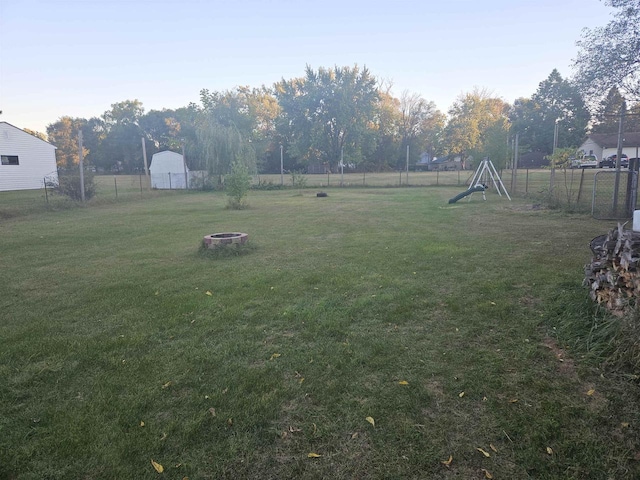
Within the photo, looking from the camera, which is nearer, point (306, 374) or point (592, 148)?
point (306, 374)

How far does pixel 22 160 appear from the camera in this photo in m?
25.9

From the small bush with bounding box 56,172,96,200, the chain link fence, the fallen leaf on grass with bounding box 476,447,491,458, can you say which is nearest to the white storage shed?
the small bush with bounding box 56,172,96,200

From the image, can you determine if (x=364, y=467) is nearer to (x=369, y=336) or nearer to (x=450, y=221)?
(x=369, y=336)

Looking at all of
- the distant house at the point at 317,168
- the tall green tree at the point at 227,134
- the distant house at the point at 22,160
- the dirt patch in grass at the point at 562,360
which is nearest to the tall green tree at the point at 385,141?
the distant house at the point at 317,168

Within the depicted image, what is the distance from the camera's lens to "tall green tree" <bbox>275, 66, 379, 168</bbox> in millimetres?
47031

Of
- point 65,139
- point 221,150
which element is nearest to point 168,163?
point 221,150

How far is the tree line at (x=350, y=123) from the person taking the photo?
1354 centimetres

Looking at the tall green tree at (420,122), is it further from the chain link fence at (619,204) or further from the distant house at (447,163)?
the chain link fence at (619,204)

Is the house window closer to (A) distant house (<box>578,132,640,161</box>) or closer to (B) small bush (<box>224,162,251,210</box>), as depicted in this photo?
(B) small bush (<box>224,162,251,210</box>)

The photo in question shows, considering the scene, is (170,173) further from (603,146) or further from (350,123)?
(603,146)

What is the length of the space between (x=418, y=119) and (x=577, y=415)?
63.9 m

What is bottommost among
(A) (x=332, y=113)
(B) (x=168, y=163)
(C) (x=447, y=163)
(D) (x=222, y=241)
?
(D) (x=222, y=241)

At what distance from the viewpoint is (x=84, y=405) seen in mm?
2635

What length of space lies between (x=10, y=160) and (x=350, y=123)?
106 feet
